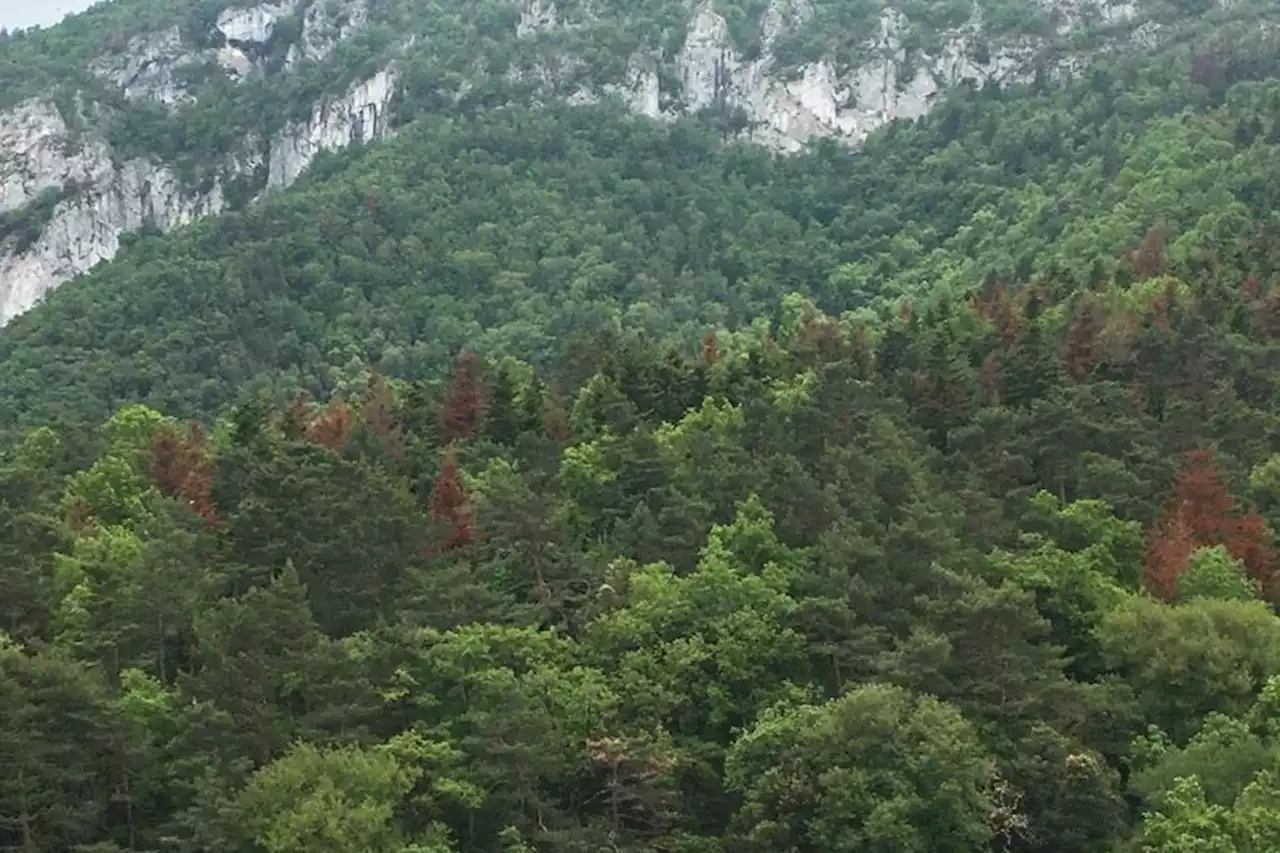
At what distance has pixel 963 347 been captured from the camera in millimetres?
61438

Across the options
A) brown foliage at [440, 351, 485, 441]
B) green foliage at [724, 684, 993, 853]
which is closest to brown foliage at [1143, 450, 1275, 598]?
green foliage at [724, 684, 993, 853]

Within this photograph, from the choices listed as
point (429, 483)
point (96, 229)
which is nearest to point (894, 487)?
point (429, 483)

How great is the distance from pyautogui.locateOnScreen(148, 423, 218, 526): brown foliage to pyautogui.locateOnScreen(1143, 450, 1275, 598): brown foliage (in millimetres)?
25581

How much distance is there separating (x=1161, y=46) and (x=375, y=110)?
285 feet

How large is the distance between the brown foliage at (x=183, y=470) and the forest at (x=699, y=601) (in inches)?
9.7

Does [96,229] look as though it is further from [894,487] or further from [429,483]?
[894,487]

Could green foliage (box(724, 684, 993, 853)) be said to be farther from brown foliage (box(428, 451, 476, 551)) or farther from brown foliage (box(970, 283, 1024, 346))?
brown foliage (box(970, 283, 1024, 346))

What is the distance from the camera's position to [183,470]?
54.0m

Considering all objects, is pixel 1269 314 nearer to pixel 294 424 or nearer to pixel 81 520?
pixel 294 424

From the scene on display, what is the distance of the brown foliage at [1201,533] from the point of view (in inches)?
1563

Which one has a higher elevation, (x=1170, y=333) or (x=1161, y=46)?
(x=1161, y=46)

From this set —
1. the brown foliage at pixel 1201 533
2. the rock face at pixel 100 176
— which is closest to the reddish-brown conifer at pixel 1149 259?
the brown foliage at pixel 1201 533

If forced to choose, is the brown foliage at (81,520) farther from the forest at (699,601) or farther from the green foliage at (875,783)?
the green foliage at (875,783)

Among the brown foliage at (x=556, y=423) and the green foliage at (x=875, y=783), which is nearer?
the green foliage at (x=875, y=783)
